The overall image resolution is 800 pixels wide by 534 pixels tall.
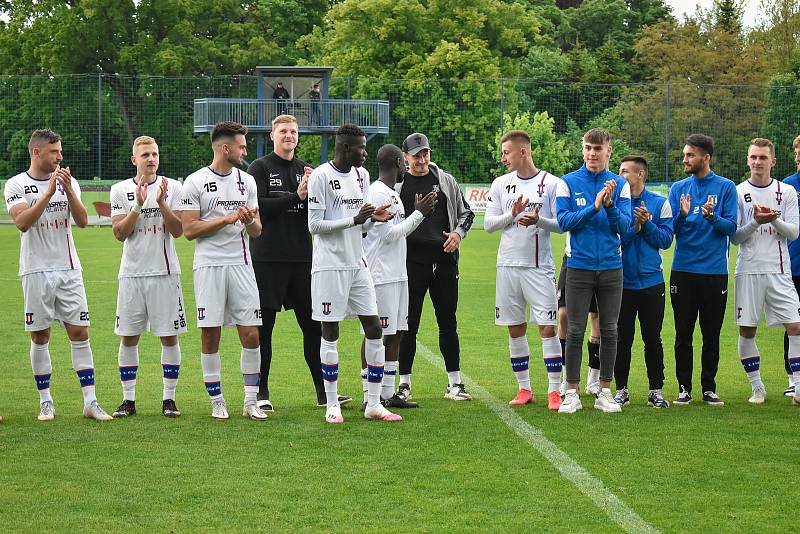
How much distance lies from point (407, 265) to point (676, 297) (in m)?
2.07

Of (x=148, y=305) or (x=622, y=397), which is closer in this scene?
(x=148, y=305)

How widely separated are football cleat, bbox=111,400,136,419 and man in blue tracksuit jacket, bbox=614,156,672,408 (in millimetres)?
3548

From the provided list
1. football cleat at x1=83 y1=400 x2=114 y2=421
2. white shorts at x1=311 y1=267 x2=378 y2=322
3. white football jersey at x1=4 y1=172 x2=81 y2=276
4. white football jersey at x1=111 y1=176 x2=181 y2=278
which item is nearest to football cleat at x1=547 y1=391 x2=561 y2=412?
white shorts at x1=311 y1=267 x2=378 y2=322

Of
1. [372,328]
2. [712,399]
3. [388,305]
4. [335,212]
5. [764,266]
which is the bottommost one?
[712,399]

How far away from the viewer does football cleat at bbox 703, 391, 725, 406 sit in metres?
8.41

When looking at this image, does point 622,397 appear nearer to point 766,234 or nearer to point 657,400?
point 657,400

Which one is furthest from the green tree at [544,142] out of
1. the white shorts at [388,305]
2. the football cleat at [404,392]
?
the white shorts at [388,305]

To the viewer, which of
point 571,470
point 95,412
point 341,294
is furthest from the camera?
point 95,412

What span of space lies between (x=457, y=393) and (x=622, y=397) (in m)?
1.25

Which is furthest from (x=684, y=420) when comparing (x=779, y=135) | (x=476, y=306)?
(x=779, y=135)

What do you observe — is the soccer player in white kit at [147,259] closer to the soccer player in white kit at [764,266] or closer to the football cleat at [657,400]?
the football cleat at [657,400]

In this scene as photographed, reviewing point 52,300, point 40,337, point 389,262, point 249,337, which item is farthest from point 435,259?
point 40,337

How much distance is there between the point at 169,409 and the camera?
793 cm

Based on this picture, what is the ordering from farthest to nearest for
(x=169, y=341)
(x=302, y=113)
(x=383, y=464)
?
(x=302, y=113)
(x=169, y=341)
(x=383, y=464)
